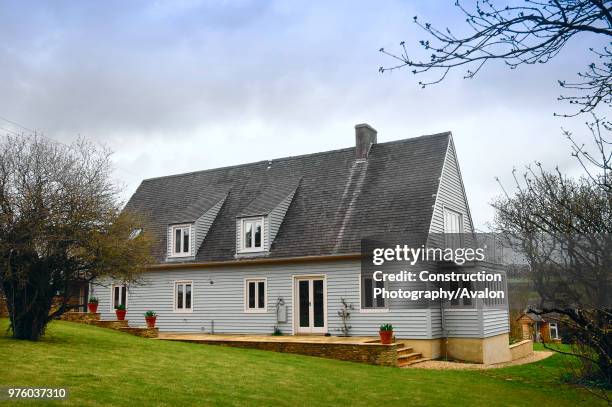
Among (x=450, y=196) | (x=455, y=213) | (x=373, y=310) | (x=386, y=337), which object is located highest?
(x=450, y=196)

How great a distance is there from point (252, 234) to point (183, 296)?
424 centimetres

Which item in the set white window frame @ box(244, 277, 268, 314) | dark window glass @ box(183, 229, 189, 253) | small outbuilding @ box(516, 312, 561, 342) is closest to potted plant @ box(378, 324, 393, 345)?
white window frame @ box(244, 277, 268, 314)

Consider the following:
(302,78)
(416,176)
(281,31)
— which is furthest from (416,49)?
(416,176)

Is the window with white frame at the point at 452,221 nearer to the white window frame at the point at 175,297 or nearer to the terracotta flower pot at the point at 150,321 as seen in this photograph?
the white window frame at the point at 175,297

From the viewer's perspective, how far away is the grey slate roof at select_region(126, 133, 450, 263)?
2119 cm

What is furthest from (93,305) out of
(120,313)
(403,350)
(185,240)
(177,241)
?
(403,350)

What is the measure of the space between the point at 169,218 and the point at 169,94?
8.62 metres

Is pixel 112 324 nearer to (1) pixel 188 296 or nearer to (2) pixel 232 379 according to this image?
(1) pixel 188 296

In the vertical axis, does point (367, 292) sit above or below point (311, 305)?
above

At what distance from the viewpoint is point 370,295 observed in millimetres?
20328

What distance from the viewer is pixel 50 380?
9.69m

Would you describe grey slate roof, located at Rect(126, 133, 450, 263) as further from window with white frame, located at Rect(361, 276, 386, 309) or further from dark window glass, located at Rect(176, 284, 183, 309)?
dark window glass, located at Rect(176, 284, 183, 309)

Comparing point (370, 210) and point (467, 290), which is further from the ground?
point (370, 210)

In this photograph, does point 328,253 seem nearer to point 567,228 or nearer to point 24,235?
point 24,235
